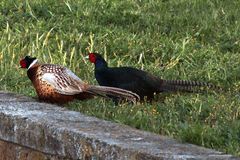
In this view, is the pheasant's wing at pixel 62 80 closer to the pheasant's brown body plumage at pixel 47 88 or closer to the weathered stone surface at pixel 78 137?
the pheasant's brown body plumage at pixel 47 88

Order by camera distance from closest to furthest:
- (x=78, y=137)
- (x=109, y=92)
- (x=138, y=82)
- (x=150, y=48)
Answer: (x=78, y=137)
(x=109, y=92)
(x=138, y=82)
(x=150, y=48)

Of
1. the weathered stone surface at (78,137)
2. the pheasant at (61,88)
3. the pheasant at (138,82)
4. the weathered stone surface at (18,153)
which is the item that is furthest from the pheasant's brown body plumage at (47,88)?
the weathered stone surface at (18,153)

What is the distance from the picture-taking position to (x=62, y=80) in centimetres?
604

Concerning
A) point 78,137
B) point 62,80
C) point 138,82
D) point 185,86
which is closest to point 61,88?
point 62,80

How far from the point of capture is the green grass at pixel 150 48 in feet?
17.8

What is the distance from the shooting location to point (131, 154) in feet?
14.3

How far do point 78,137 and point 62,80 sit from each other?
1.34 m

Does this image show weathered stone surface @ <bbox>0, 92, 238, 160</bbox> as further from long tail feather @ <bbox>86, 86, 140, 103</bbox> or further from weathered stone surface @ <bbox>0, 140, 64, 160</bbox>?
long tail feather @ <bbox>86, 86, 140, 103</bbox>

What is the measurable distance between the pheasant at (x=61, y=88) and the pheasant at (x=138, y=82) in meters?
0.30

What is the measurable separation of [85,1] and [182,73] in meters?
3.04

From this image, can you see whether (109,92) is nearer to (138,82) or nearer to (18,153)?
(138,82)

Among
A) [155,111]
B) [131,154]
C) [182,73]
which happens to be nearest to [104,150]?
[131,154]

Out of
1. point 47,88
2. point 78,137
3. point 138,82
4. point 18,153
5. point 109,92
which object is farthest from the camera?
point 138,82

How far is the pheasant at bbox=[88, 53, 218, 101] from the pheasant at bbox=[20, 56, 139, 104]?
303 millimetres
